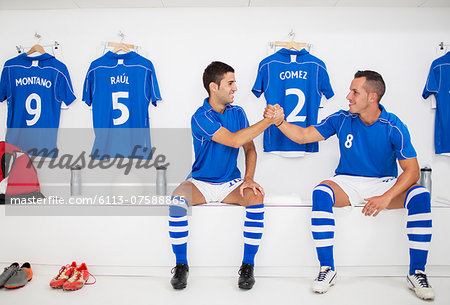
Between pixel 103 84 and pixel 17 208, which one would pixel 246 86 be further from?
pixel 17 208

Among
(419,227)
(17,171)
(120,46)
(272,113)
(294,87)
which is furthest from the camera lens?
(120,46)

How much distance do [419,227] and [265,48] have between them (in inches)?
70.6

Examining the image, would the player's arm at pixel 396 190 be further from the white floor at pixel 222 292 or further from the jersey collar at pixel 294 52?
the jersey collar at pixel 294 52

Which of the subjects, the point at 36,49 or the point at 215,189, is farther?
the point at 36,49

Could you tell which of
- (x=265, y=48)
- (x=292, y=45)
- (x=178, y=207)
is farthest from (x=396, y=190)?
(x=265, y=48)

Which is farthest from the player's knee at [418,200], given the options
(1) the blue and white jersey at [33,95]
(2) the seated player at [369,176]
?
(1) the blue and white jersey at [33,95]

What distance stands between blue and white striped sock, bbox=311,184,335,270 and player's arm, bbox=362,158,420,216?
0.68 ft

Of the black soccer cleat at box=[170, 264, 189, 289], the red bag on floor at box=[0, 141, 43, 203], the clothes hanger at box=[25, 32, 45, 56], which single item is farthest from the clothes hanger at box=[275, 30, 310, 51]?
the red bag on floor at box=[0, 141, 43, 203]

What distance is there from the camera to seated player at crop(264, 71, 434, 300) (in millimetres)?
1822

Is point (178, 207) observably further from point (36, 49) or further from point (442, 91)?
point (442, 91)

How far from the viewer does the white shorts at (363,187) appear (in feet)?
6.65

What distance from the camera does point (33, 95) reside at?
2.72 metres

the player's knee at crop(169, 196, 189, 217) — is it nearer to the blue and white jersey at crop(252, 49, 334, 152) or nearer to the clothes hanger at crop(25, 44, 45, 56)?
the blue and white jersey at crop(252, 49, 334, 152)

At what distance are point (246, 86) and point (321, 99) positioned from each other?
640mm
